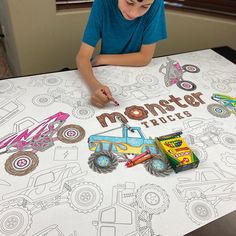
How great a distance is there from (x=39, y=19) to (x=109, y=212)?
1.12m

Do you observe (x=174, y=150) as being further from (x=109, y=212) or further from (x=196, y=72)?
(x=196, y=72)

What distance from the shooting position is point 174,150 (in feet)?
2.15

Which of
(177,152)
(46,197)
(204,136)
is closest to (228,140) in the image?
(204,136)

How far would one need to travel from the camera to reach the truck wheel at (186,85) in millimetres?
919

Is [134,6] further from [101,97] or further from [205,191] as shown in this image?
[205,191]

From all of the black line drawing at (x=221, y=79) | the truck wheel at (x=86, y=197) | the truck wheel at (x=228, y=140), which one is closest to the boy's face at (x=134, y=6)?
the black line drawing at (x=221, y=79)

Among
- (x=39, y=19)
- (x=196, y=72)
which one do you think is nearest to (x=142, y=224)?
(x=196, y=72)

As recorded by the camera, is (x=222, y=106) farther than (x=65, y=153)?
Yes

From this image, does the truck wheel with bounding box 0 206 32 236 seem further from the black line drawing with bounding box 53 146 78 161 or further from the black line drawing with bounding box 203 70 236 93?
the black line drawing with bounding box 203 70 236 93

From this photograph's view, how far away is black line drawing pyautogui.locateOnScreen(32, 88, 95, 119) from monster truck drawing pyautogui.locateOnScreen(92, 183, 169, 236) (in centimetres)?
27

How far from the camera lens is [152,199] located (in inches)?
22.0

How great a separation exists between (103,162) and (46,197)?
15 centimetres

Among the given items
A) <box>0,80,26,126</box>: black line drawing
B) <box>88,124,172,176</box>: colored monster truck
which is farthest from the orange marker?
<box>0,80,26,126</box>: black line drawing

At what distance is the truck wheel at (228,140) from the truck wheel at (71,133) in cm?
38
